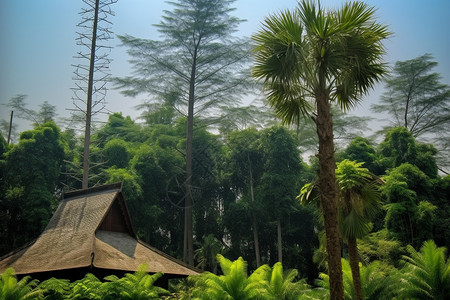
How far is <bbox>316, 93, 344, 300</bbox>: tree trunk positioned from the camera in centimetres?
715

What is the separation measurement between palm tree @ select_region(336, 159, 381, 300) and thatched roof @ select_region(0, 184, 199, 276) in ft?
15.0

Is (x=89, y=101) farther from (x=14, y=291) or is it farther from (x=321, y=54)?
(x=321, y=54)

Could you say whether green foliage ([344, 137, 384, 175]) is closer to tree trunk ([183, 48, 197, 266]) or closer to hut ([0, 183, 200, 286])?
tree trunk ([183, 48, 197, 266])

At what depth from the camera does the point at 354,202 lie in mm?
10852

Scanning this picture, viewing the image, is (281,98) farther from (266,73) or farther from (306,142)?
(306,142)

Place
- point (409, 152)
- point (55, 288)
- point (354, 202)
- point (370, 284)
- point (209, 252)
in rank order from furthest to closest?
point (209, 252) < point (409, 152) < point (370, 284) < point (354, 202) < point (55, 288)

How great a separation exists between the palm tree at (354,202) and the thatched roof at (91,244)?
458 cm

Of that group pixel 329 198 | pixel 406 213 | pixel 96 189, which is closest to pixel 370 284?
pixel 329 198

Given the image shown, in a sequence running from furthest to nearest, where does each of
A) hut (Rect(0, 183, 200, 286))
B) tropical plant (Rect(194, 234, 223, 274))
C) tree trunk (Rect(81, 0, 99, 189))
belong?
1. tropical plant (Rect(194, 234, 223, 274))
2. tree trunk (Rect(81, 0, 99, 189))
3. hut (Rect(0, 183, 200, 286))

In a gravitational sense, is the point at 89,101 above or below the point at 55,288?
above

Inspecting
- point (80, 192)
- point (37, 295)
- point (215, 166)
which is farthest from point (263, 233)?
point (37, 295)

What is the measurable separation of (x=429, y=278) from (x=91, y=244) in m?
9.28

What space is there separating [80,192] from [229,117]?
11594 millimetres

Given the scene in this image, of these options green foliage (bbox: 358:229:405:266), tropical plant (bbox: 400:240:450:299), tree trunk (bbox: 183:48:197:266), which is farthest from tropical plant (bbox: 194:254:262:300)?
tree trunk (bbox: 183:48:197:266)
